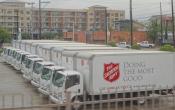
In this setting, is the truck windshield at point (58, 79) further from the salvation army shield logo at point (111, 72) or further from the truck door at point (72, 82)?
the salvation army shield logo at point (111, 72)

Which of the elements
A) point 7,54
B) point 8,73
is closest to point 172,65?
point 8,73

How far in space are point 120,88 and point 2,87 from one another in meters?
10.8

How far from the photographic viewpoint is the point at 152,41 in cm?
9831

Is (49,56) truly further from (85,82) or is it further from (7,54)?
(7,54)

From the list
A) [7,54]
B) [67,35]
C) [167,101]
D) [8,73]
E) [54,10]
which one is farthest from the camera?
[54,10]

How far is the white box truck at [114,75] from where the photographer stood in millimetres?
17891

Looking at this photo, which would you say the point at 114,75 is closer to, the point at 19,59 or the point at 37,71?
the point at 37,71

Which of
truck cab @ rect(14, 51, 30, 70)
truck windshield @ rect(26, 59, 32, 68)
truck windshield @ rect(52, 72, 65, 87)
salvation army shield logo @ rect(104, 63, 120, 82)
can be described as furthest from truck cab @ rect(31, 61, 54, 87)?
truck cab @ rect(14, 51, 30, 70)

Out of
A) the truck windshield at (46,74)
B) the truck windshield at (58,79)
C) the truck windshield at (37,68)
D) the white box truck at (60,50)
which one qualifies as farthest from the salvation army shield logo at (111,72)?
the truck windshield at (37,68)

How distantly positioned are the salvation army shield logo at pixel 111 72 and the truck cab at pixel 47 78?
Answer: 2.83 metres

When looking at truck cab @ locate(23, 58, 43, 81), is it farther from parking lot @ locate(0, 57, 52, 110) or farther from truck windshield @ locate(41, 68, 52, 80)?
truck windshield @ locate(41, 68, 52, 80)

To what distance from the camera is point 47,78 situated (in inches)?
830

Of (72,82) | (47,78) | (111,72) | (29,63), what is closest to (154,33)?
(29,63)

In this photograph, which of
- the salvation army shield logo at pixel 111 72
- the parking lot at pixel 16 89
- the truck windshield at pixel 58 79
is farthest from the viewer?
the parking lot at pixel 16 89
